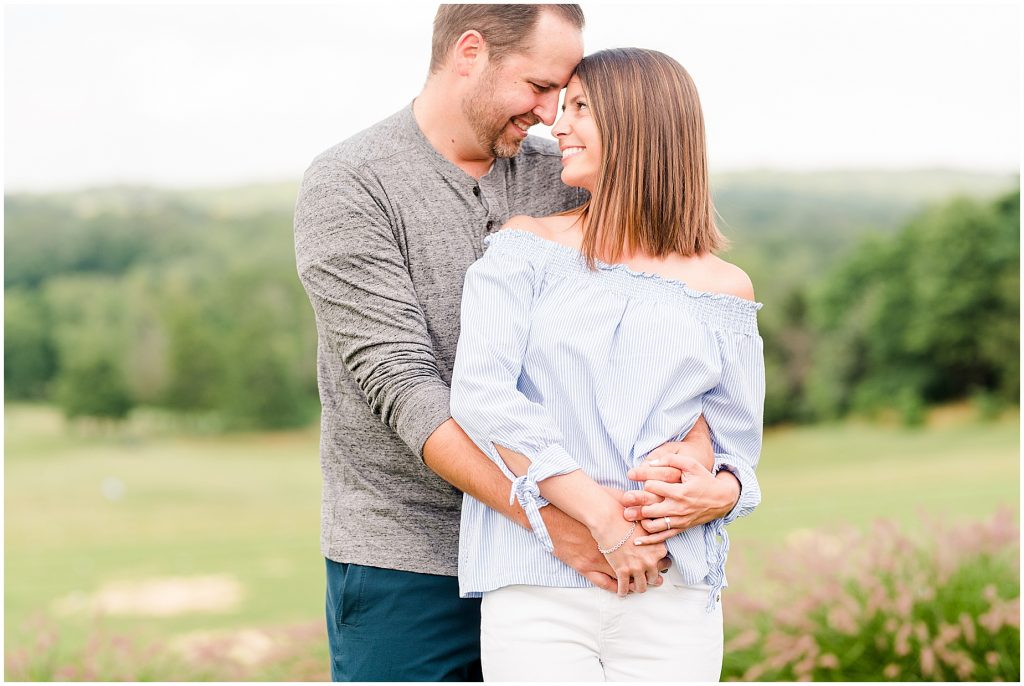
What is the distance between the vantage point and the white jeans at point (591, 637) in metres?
1.60

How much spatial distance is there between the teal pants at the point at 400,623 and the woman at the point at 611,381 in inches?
7.7

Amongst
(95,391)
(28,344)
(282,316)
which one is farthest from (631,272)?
(28,344)

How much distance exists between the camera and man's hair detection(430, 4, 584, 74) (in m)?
1.91

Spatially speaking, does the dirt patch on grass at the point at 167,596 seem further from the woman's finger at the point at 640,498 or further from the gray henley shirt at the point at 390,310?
the woman's finger at the point at 640,498

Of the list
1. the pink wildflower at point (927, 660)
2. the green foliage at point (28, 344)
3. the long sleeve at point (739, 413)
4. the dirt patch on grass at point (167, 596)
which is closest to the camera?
the long sleeve at point (739, 413)

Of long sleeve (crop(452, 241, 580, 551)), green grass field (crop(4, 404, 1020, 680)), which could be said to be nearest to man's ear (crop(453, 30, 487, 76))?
long sleeve (crop(452, 241, 580, 551))

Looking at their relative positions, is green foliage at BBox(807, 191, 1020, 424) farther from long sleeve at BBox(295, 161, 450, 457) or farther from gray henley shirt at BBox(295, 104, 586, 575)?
long sleeve at BBox(295, 161, 450, 457)

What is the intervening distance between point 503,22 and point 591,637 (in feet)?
3.65

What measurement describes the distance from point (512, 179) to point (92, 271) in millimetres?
7446

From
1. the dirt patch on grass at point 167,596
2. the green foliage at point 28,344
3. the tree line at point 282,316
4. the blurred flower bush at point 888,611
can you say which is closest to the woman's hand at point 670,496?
the blurred flower bush at point 888,611

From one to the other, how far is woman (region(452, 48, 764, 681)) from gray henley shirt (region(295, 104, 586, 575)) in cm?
14

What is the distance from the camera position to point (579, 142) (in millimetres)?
1782

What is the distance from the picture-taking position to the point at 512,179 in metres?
2.03

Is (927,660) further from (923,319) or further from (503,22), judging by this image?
(923,319)
